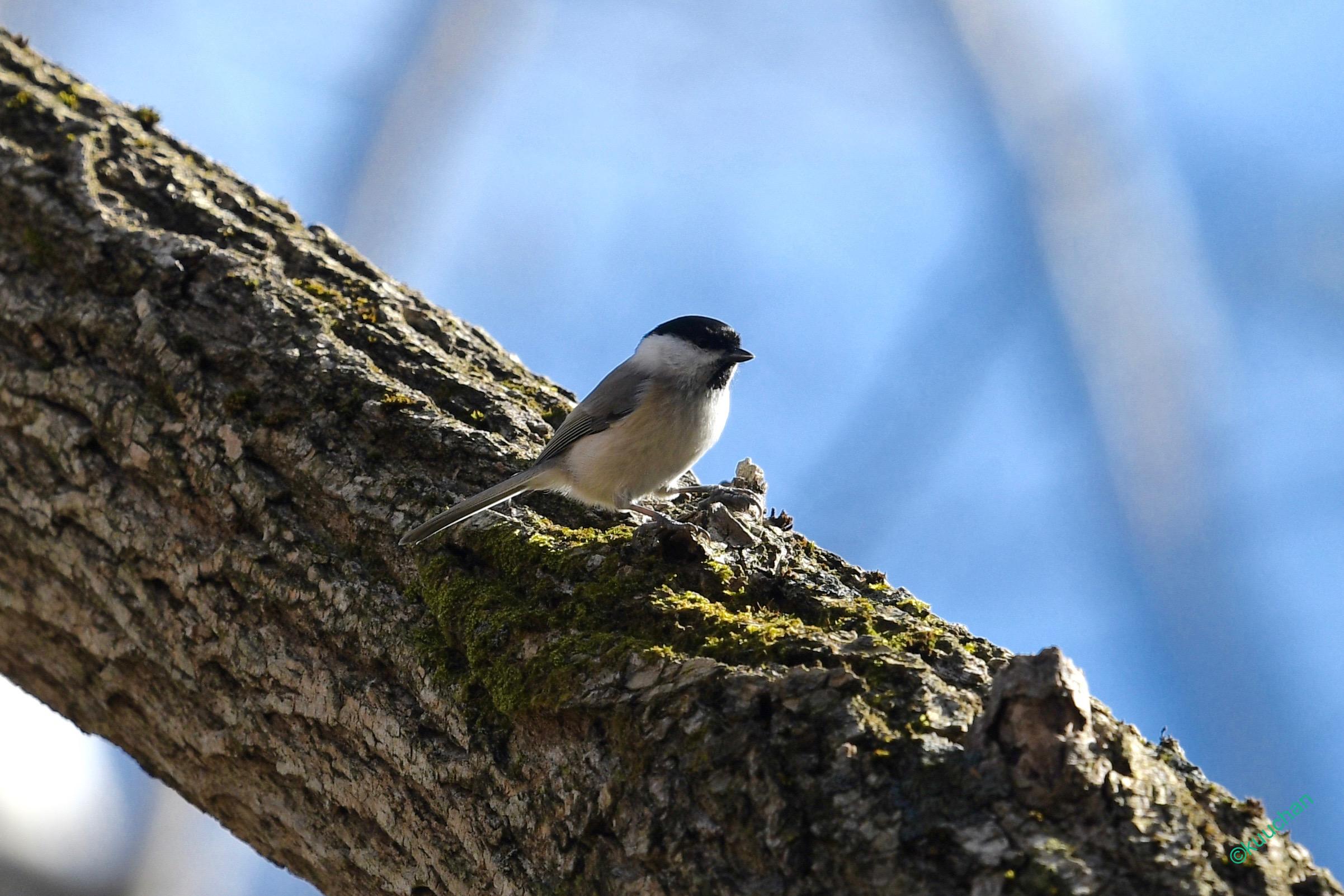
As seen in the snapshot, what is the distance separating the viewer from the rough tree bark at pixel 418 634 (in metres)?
1.78

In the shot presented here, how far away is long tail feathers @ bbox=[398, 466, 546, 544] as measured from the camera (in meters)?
2.76

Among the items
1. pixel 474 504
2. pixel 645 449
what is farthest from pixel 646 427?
pixel 474 504

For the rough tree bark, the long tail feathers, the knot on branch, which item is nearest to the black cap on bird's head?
the rough tree bark

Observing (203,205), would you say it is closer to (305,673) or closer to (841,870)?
(305,673)

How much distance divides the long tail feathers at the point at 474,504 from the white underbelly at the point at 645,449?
8.7 inches

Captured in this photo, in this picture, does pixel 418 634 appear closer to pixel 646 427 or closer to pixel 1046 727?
pixel 646 427

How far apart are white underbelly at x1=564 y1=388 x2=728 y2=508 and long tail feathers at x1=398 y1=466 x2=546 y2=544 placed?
0.22 metres

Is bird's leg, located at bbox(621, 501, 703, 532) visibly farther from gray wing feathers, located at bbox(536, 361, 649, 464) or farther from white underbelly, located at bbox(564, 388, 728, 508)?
gray wing feathers, located at bbox(536, 361, 649, 464)

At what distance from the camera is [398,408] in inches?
122

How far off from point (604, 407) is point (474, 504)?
88 cm

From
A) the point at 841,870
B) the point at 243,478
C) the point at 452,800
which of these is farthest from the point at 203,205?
the point at 841,870

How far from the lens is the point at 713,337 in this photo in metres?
3.96

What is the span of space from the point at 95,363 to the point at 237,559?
992 mm

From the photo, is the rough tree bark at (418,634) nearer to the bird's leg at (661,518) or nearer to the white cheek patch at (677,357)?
the bird's leg at (661,518)
